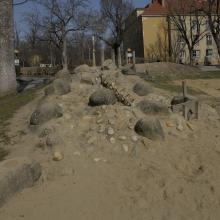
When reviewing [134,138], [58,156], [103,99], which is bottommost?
[58,156]

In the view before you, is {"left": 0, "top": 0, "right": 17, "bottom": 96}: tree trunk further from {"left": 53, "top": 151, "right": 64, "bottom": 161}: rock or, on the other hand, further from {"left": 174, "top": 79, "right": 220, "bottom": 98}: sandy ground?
{"left": 53, "top": 151, "right": 64, "bottom": 161}: rock

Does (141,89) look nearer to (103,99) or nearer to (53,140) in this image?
(103,99)

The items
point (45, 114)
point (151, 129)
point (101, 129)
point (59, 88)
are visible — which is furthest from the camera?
point (59, 88)

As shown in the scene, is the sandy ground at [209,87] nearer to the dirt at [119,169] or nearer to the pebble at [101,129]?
the dirt at [119,169]

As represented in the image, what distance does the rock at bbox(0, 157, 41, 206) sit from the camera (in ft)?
16.5

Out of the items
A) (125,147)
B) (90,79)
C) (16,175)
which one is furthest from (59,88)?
(16,175)

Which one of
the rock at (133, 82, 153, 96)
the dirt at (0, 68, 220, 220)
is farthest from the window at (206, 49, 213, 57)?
the dirt at (0, 68, 220, 220)

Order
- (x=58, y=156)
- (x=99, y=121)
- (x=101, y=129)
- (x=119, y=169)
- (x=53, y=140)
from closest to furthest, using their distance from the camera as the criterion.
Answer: (x=119, y=169) → (x=58, y=156) → (x=53, y=140) → (x=101, y=129) → (x=99, y=121)

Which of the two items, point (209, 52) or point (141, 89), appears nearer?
point (141, 89)

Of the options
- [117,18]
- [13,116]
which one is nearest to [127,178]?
[13,116]

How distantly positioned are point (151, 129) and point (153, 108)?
113cm

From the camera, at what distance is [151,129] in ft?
22.5

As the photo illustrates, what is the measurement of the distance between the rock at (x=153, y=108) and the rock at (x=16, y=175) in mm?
2869

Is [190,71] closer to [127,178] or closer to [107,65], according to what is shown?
[107,65]
